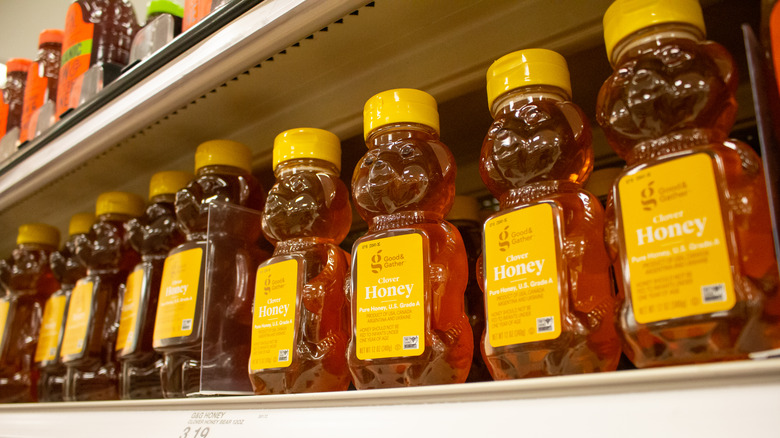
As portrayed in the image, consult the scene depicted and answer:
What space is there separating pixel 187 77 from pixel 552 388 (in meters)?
0.71

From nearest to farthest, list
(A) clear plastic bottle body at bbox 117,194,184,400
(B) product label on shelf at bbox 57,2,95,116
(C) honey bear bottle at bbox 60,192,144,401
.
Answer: (A) clear plastic bottle body at bbox 117,194,184,400, (C) honey bear bottle at bbox 60,192,144,401, (B) product label on shelf at bbox 57,2,95,116

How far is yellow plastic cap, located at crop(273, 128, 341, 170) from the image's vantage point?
91cm

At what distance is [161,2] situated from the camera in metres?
1.24

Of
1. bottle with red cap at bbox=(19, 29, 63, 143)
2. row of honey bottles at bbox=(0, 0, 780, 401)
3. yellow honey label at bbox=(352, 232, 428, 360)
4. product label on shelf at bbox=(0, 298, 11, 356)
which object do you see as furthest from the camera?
bottle with red cap at bbox=(19, 29, 63, 143)

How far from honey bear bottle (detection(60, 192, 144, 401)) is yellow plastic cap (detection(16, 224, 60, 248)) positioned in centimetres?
23

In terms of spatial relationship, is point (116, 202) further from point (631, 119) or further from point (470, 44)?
point (631, 119)

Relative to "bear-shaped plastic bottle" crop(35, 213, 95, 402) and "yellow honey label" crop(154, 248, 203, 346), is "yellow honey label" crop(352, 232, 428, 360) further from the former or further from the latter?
"bear-shaped plastic bottle" crop(35, 213, 95, 402)

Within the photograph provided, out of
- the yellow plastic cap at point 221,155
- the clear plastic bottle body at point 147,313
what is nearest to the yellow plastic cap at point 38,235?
the clear plastic bottle body at point 147,313

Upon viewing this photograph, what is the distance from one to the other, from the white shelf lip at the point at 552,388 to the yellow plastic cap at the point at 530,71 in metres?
0.35

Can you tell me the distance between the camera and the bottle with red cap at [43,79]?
61.4 inches

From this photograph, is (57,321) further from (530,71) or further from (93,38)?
(530,71)

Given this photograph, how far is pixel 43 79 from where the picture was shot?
159cm

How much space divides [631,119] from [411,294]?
11.1 inches

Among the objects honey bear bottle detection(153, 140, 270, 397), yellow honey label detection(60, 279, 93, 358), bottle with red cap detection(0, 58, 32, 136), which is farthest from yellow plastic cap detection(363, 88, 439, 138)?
bottle with red cap detection(0, 58, 32, 136)
